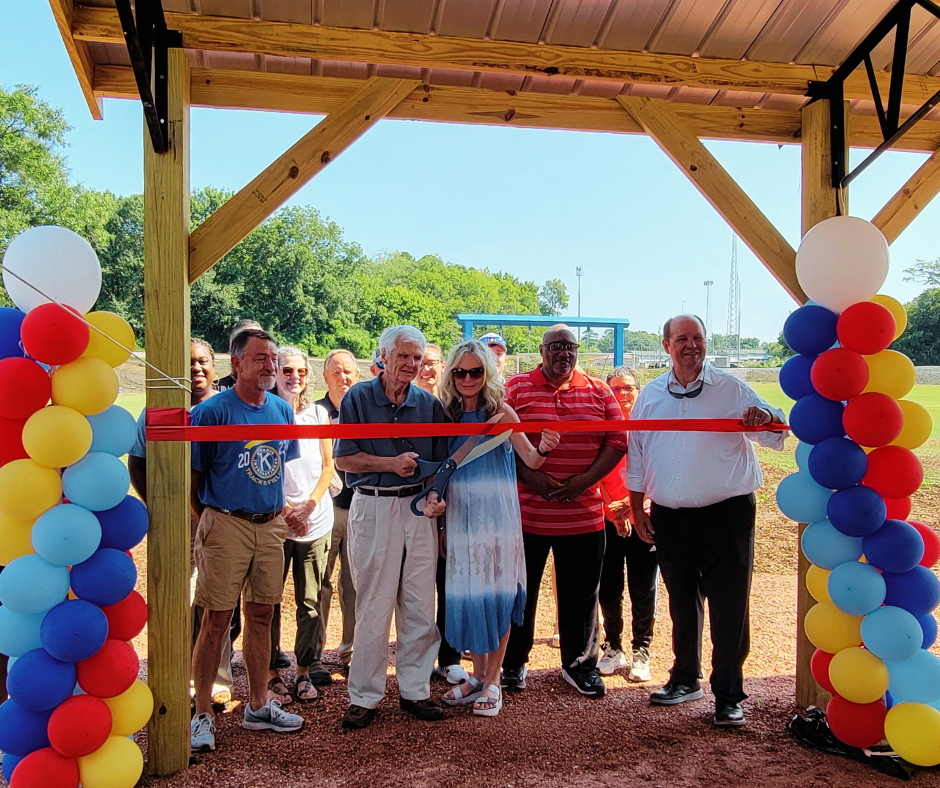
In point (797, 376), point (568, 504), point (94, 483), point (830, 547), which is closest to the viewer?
point (94, 483)

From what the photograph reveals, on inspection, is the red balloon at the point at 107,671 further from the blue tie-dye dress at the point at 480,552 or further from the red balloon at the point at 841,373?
A: the red balloon at the point at 841,373

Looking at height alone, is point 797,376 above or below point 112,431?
above

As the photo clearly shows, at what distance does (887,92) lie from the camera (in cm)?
383

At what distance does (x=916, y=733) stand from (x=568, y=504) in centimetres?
175

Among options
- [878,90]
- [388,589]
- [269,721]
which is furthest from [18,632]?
[878,90]

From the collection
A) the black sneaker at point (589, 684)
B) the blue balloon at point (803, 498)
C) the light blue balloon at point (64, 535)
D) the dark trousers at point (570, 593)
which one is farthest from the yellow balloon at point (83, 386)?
the blue balloon at point (803, 498)

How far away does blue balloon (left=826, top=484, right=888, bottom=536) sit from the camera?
9.68ft

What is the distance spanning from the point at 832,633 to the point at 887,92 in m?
2.86

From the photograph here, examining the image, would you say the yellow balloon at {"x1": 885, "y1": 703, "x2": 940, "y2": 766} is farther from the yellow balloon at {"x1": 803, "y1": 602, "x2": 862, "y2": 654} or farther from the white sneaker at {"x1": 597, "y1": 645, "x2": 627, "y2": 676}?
the white sneaker at {"x1": 597, "y1": 645, "x2": 627, "y2": 676}

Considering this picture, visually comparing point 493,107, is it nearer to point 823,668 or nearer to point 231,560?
point 231,560

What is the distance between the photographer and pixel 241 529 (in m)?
3.16

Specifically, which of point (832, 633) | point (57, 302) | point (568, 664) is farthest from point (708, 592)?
point (57, 302)

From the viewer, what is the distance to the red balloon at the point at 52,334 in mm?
2455

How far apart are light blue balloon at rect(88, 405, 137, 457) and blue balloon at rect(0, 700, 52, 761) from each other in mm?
931
